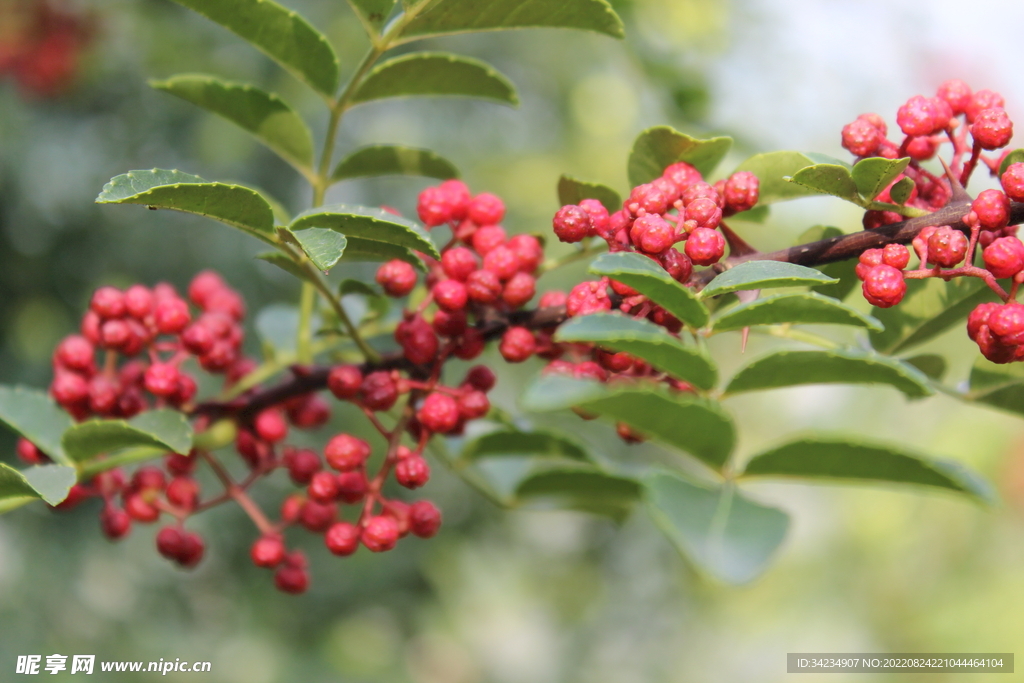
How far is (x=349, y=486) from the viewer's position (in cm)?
138

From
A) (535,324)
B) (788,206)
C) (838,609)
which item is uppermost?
(535,324)

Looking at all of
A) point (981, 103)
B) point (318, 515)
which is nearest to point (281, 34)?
point (318, 515)

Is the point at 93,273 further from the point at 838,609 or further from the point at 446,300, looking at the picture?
the point at 838,609

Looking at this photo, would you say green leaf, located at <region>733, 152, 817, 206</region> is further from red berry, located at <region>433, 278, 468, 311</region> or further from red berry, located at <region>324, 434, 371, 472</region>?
red berry, located at <region>324, 434, 371, 472</region>

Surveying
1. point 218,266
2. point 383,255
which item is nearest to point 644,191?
point 383,255

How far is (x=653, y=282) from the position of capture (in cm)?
89

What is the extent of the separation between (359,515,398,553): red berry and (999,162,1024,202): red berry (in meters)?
0.98

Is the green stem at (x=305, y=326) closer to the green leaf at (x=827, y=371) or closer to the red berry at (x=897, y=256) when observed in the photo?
the green leaf at (x=827, y=371)

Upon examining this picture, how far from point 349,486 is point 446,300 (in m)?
0.38

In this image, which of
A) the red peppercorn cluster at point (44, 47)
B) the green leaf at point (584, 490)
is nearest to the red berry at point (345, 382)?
the green leaf at point (584, 490)

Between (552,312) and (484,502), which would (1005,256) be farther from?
(484,502)

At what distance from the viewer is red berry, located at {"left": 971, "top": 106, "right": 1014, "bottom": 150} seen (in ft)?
3.52

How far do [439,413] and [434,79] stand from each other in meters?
0.62

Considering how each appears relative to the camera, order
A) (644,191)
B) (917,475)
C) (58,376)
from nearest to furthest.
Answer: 1. (917,475)
2. (644,191)
3. (58,376)
